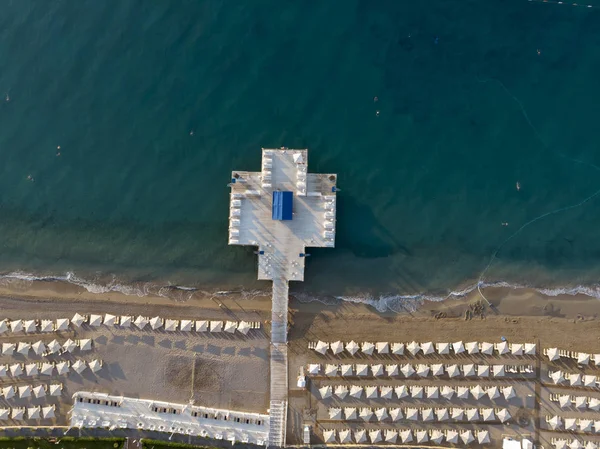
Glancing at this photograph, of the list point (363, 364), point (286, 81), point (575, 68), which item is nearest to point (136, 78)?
point (286, 81)

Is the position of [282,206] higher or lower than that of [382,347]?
higher

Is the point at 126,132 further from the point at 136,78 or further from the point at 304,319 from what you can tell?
the point at 304,319

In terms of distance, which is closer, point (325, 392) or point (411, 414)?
point (411, 414)

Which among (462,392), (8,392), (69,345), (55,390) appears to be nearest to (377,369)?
(462,392)

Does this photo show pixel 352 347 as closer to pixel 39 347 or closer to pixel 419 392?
pixel 419 392

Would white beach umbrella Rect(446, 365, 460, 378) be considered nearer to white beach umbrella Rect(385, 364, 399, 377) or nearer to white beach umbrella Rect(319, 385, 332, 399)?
white beach umbrella Rect(385, 364, 399, 377)

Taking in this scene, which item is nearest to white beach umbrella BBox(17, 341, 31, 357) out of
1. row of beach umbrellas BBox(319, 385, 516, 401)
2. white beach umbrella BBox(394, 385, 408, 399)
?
row of beach umbrellas BBox(319, 385, 516, 401)

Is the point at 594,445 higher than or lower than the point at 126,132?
lower
